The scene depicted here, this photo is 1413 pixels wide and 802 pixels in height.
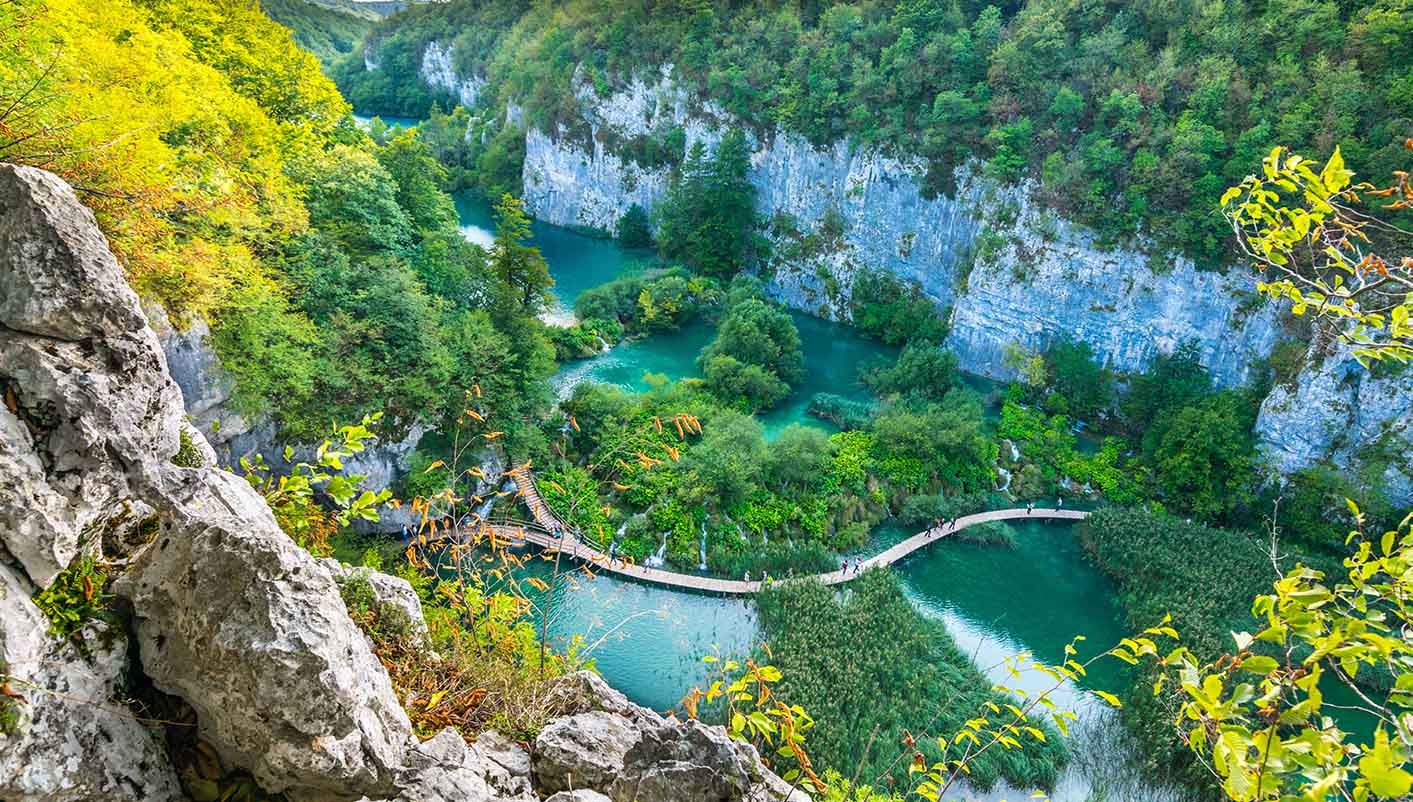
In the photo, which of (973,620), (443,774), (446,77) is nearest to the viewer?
(443,774)

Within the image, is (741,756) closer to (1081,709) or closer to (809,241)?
(1081,709)

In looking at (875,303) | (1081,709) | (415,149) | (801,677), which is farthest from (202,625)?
(875,303)

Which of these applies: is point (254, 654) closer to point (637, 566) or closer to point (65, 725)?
point (65, 725)

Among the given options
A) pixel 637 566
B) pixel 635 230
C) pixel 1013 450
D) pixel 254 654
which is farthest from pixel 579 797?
pixel 635 230

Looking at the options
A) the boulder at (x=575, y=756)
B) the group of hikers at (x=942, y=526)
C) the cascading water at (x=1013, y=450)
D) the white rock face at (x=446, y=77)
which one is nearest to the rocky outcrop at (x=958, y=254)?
the cascading water at (x=1013, y=450)

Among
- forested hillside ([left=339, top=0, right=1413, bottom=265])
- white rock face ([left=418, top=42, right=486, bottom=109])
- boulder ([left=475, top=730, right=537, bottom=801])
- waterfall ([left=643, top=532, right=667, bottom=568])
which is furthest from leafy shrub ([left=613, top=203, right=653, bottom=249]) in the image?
boulder ([left=475, top=730, right=537, bottom=801])

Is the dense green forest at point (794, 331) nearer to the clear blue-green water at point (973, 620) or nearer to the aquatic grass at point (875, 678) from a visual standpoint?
the aquatic grass at point (875, 678)

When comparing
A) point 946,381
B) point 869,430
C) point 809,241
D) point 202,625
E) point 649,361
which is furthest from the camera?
point 809,241
